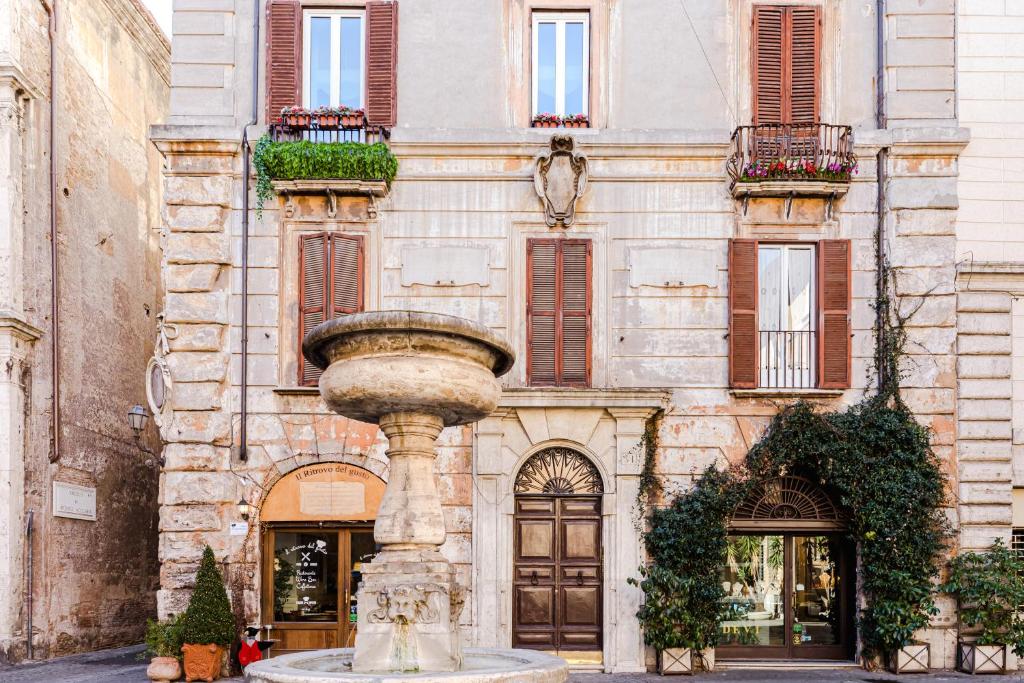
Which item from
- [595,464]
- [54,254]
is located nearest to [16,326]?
[54,254]

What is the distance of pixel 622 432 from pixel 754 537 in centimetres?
244

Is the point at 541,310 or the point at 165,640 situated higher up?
the point at 541,310

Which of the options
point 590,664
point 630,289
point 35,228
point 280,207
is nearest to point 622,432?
point 630,289

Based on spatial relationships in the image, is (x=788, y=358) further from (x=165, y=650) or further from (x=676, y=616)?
(x=165, y=650)

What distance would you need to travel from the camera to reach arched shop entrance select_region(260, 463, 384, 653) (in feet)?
54.1

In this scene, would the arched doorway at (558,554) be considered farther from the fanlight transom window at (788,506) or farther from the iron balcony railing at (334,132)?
the iron balcony railing at (334,132)

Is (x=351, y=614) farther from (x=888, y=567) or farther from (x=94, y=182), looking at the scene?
(x=94, y=182)

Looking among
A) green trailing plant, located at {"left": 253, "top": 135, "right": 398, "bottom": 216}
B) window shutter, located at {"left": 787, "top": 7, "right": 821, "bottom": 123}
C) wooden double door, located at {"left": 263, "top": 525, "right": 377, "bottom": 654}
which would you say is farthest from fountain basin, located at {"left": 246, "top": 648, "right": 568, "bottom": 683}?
window shutter, located at {"left": 787, "top": 7, "right": 821, "bottom": 123}

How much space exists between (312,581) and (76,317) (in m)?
6.31

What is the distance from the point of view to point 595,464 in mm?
16531

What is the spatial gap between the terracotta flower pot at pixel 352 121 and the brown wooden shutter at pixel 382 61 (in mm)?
197

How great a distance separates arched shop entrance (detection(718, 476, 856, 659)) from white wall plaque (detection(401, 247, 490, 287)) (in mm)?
4868

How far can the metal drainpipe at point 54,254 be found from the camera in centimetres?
1838

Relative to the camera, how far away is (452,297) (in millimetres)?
16766
